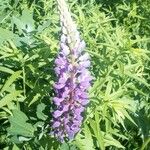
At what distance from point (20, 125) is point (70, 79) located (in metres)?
0.55

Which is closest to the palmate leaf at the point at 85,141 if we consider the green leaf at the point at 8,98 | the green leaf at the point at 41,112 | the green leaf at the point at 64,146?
the green leaf at the point at 64,146

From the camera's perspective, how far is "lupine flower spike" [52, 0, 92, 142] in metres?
1.99

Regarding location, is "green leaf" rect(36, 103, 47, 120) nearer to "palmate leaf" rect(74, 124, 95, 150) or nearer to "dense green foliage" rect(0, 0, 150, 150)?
"dense green foliage" rect(0, 0, 150, 150)

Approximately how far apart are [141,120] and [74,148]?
0.82 m

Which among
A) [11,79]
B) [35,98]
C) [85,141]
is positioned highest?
[11,79]

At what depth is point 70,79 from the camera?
2111mm

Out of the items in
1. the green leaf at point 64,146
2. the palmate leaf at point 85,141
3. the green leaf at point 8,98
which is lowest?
the palmate leaf at point 85,141

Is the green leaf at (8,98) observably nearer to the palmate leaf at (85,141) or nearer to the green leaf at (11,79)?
the green leaf at (11,79)

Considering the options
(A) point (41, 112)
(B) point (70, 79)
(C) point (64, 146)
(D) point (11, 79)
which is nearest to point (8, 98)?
(D) point (11, 79)

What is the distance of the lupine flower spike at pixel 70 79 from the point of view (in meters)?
1.99

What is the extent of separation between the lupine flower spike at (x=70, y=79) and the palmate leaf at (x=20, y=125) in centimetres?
25

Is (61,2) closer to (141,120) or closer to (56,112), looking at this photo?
(56,112)

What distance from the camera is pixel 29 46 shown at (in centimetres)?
277

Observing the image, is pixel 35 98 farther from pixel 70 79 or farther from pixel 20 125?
pixel 70 79
